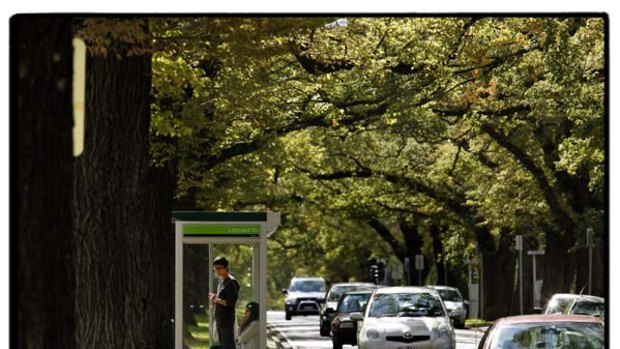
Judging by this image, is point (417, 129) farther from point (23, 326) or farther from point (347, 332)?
point (23, 326)

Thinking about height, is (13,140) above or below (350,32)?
below

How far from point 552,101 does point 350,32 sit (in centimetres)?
467

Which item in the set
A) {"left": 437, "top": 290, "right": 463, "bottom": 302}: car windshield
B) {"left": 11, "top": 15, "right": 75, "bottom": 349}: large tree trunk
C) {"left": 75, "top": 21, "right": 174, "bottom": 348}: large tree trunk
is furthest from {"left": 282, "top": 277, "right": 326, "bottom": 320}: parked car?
{"left": 11, "top": 15, "right": 75, "bottom": 349}: large tree trunk

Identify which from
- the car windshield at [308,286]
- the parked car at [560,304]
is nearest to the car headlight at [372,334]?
the parked car at [560,304]

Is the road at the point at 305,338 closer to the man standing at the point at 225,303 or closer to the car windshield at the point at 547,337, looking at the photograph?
the man standing at the point at 225,303

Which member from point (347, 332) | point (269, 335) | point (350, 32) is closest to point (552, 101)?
point (350, 32)

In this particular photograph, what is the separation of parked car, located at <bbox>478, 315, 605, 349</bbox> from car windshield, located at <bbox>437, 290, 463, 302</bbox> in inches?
1351

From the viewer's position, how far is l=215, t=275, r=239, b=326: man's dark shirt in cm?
2109

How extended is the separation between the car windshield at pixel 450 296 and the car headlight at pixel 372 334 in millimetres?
24292

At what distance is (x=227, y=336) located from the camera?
21.7 m

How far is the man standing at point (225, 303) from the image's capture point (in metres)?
21.0

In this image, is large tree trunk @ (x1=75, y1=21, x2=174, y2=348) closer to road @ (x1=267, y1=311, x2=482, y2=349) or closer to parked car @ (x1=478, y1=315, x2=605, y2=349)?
parked car @ (x1=478, y1=315, x2=605, y2=349)

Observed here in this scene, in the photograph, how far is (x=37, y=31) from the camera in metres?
10.6

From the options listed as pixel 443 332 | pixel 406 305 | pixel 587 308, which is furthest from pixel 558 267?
pixel 587 308
